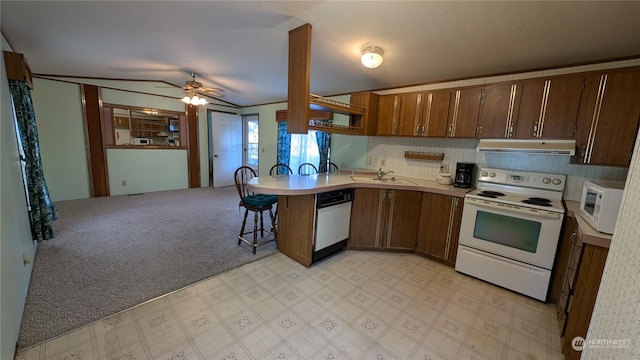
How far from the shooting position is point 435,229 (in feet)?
9.27

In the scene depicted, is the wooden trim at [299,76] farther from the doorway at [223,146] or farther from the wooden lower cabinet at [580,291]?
the doorway at [223,146]

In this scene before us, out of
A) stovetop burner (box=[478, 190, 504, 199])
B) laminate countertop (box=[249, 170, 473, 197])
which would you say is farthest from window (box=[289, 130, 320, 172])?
stovetop burner (box=[478, 190, 504, 199])

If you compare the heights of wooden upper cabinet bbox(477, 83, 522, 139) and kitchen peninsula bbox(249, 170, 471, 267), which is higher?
wooden upper cabinet bbox(477, 83, 522, 139)

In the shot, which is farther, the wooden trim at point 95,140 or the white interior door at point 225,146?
the white interior door at point 225,146

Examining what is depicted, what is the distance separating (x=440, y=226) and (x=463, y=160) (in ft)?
3.26

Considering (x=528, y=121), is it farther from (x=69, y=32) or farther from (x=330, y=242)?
(x=69, y=32)

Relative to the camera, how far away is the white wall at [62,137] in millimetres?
4242

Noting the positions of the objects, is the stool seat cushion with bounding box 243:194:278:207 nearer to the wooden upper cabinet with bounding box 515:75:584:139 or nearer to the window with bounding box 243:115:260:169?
the wooden upper cabinet with bounding box 515:75:584:139

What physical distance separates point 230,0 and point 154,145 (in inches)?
187

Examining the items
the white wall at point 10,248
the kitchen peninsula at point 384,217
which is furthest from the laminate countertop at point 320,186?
the white wall at point 10,248

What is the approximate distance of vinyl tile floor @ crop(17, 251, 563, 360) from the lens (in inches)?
62.4

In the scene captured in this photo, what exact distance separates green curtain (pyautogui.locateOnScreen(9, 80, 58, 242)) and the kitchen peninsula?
8.48ft

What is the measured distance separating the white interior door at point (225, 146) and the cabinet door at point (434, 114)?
5.21 metres

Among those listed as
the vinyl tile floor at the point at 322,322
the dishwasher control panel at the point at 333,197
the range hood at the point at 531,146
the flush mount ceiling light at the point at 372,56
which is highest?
the flush mount ceiling light at the point at 372,56
